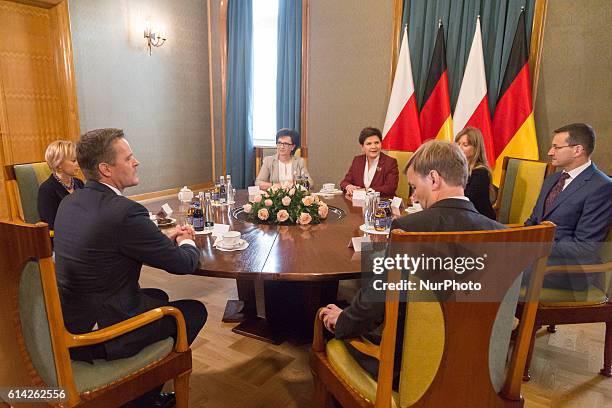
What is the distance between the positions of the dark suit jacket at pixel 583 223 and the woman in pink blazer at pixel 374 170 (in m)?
1.30

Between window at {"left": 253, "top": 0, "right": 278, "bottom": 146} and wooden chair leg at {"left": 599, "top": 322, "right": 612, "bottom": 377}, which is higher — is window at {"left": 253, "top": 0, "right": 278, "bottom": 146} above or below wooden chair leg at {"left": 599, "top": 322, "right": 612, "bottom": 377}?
above

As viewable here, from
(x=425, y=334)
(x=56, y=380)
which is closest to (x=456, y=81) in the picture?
(x=425, y=334)

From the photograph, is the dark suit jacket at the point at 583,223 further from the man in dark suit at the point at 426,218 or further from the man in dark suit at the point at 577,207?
the man in dark suit at the point at 426,218

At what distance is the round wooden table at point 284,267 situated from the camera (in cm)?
159

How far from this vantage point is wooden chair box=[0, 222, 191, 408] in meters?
1.09

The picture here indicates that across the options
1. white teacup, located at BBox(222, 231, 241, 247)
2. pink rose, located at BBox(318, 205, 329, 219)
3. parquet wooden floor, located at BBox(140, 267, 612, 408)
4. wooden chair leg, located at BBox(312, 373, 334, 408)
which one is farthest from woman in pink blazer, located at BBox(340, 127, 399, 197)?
wooden chair leg, located at BBox(312, 373, 334, 408)

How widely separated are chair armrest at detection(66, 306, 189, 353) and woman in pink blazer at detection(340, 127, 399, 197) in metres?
1.88

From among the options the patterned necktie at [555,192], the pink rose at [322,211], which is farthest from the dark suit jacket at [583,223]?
the pink rose at [322,211]

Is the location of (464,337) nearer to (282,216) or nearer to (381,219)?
(381,219)

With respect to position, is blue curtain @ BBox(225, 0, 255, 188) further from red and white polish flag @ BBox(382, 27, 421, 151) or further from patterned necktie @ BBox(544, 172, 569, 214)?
patterned necktie @ BBox(544, 172, 569, 214)

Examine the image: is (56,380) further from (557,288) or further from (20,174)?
(557,288)

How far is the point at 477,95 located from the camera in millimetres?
3699

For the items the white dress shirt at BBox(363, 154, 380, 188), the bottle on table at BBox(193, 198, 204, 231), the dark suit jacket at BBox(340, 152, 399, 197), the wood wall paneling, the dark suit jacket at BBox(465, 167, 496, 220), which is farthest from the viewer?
the wood wall paneling

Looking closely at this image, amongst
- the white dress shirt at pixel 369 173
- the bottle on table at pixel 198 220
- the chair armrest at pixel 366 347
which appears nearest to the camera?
the chair armrest at pixel 366 347
